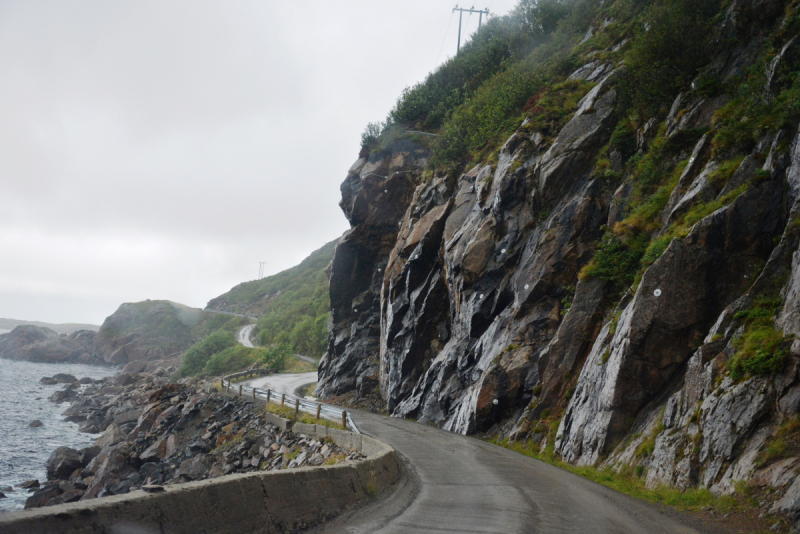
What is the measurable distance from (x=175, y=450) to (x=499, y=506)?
2141 centimetres

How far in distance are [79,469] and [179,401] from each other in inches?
364

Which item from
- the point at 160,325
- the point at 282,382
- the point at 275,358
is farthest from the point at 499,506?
the point at 160,325

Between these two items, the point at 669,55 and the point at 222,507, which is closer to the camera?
Answer: the point at 222,507

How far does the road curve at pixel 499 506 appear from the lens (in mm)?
6781

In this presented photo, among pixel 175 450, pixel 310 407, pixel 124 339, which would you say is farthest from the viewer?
pixel 124 339

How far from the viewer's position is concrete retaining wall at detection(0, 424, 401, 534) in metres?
3.87

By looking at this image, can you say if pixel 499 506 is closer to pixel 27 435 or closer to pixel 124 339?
pixel 27 435

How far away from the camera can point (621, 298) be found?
15.8 m

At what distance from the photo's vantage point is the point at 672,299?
12.6 m

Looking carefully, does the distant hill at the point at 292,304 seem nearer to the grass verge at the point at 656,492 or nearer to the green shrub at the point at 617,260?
the green shrub at the point at 617,260

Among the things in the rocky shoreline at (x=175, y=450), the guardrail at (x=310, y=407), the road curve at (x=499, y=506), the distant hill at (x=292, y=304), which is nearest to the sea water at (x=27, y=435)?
the rocky shoreline at (x=175, y=450)

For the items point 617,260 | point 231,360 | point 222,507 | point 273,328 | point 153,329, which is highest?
point 617,260

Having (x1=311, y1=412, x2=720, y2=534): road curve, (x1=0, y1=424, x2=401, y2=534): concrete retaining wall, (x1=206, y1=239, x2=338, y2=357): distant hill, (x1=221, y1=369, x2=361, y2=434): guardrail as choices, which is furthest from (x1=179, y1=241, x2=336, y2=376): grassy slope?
(x1=0, y1=424, x2=401, y2=534): concrete retaining wall

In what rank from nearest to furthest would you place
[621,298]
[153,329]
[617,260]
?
[621,298] < [617,260] < [153,329]
